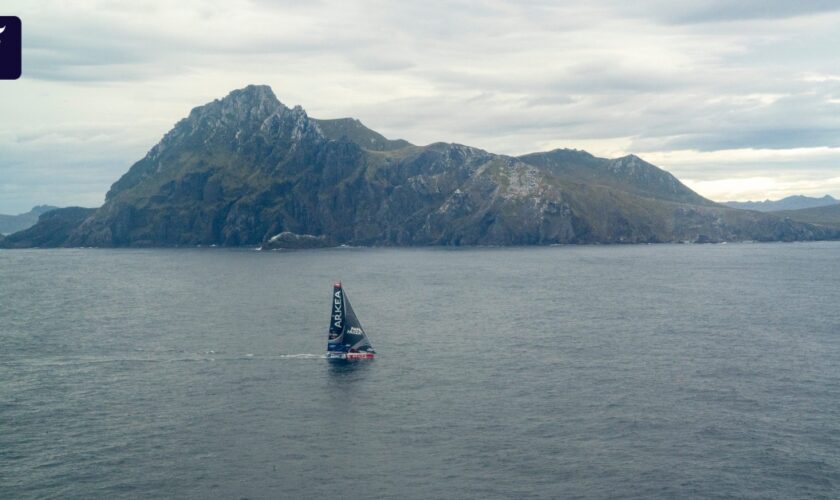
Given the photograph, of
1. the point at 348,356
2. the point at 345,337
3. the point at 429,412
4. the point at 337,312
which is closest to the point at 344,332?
the point at 345,337

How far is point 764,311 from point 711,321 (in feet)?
76.3

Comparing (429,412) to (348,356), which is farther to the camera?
(348,356)

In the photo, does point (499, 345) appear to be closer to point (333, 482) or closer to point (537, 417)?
point (537, 417)

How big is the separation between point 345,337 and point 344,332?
33.9 inches

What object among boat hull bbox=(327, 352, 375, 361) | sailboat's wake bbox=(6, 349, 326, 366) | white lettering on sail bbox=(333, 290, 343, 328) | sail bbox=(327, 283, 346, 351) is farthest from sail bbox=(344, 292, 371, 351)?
sailboat's wake bbox=(6, 349, 326, 366)

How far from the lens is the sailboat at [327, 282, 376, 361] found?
125 meters

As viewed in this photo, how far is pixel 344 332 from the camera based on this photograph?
411 feet

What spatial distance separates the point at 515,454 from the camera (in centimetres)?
7806

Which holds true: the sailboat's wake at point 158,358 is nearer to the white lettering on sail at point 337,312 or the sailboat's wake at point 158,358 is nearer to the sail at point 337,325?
the sail at point 337,325

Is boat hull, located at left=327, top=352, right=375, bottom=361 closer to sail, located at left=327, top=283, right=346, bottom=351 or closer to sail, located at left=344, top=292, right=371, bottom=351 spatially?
sail, located at left=327, top=283, right=346, bottom=351

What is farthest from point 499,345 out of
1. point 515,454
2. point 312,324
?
point 515,454

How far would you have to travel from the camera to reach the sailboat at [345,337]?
12456 centimetres

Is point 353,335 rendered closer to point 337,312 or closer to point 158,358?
point 337,312

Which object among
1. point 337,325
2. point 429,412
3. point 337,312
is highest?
point 337,312
